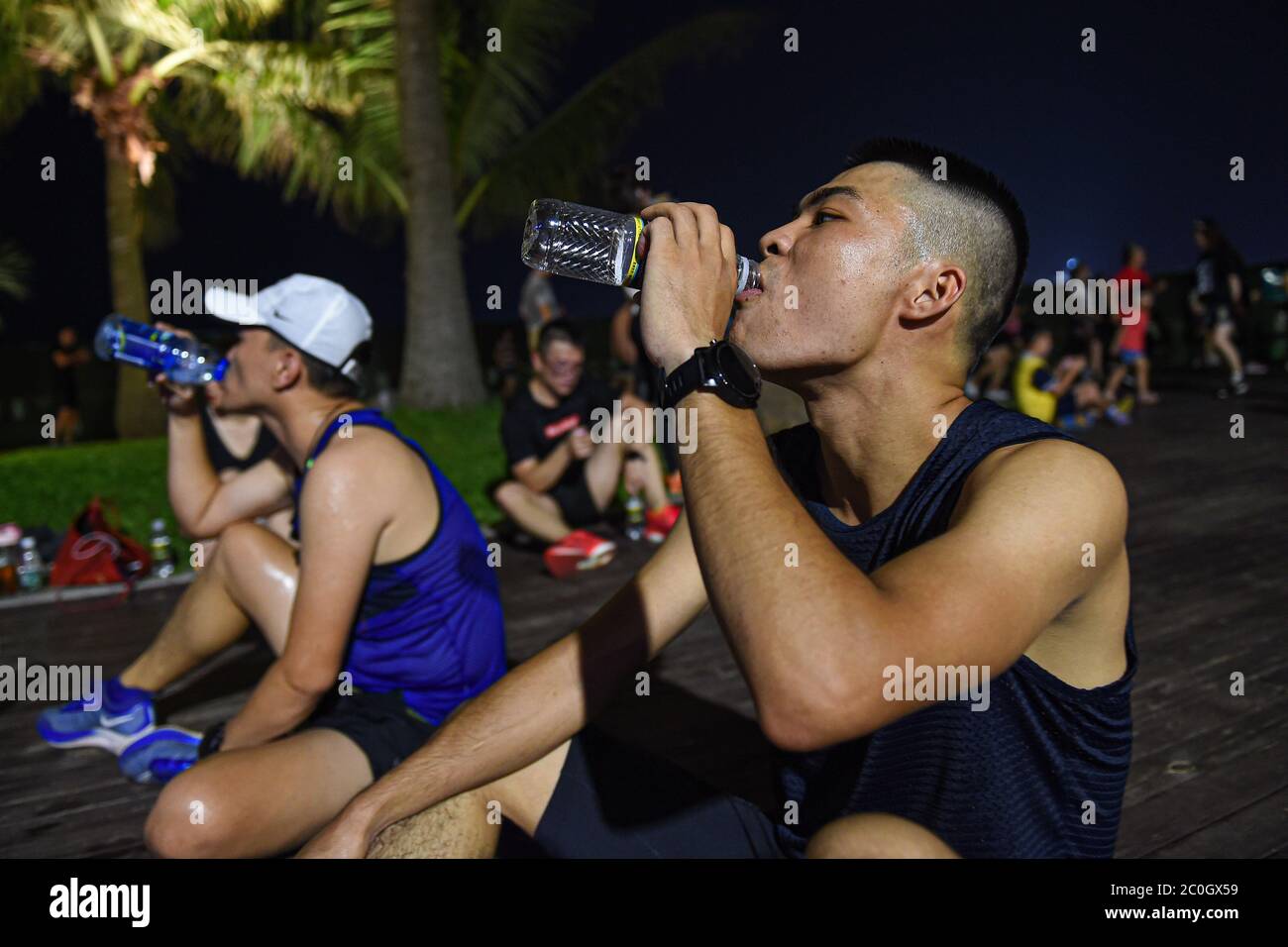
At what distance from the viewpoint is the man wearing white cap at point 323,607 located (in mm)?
2207

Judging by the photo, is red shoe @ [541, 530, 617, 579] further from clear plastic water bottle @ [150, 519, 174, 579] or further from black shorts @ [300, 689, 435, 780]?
black shorts @ [300, 689, 435, 780]

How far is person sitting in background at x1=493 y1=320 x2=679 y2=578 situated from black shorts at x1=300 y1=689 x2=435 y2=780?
3503mm

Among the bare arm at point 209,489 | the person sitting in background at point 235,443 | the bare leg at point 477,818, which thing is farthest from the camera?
the person sitting in background at point 235,443

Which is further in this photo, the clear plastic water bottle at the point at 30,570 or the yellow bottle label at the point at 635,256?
the clear plastic water bottle at the point at 30,570

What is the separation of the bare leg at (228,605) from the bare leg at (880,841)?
205cm

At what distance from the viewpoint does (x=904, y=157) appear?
73.2 inches

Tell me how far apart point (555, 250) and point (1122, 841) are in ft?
6.81

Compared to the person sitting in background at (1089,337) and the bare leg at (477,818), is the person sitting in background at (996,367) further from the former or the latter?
the bare leg at (477,818)

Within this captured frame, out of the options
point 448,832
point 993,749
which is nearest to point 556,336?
point 448,832

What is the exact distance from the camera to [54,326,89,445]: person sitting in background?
46.4 ft

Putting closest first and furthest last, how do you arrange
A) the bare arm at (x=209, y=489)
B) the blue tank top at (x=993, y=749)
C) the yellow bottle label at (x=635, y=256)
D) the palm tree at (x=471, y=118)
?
the blue tank top at (x=993, y=749), the yellow bottle label at (x=635, y=256), the bare arm at (x=209, y=489), the palm tree at (x=471, y=118)

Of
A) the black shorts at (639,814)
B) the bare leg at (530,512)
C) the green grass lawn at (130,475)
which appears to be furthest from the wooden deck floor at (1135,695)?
the green grass lawn at (130,475)

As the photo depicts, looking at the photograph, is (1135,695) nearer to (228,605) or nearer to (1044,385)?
(228,605)

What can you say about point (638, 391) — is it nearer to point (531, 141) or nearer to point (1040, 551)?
point (531, 141)
